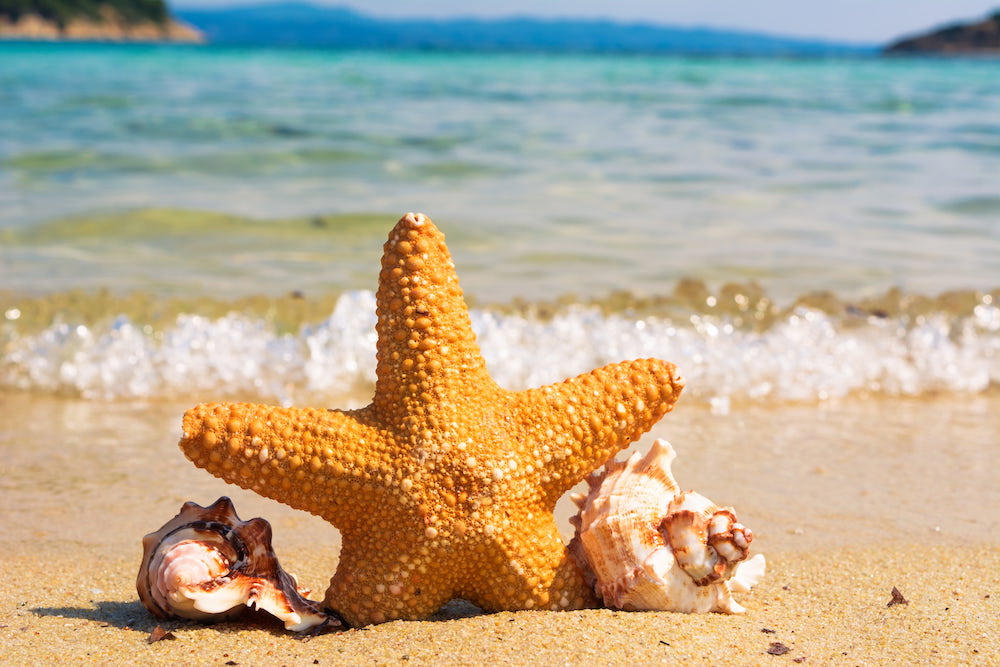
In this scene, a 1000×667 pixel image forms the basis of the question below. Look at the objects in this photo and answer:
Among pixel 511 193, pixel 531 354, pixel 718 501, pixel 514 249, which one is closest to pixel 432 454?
pixel 718 501

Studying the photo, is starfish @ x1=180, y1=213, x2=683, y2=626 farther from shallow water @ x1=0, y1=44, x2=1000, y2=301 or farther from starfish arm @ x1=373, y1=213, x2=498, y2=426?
shallow water @ x1=0, y1=44, x2=1000, y2=301

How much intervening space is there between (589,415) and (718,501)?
5.09ft

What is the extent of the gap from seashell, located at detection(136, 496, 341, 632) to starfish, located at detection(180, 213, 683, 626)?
124 mm

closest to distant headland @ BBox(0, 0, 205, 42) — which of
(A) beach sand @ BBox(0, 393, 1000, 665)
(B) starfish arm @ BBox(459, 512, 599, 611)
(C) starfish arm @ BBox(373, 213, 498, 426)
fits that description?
(A) beach sand @ BBox(0, 393, 1000, 665)

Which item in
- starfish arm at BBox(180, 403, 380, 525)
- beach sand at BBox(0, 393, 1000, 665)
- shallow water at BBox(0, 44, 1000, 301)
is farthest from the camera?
shallow water at BBox(0, 44, 1000, 301)

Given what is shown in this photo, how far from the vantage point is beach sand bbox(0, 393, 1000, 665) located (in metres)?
2.72

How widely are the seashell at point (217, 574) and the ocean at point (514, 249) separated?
3022mm

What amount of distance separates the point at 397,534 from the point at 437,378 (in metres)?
0.42

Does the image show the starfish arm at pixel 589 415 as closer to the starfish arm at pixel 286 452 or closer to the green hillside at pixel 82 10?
the starfish arm at pixel 286 452

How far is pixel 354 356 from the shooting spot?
625 cm

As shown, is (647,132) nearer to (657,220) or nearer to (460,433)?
(657,220)

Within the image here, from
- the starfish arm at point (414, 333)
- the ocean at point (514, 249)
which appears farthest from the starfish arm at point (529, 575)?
the ocean at point (514, 249)

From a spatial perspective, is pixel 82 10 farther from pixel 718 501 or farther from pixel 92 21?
pixel 718 501

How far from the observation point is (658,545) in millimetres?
2816
